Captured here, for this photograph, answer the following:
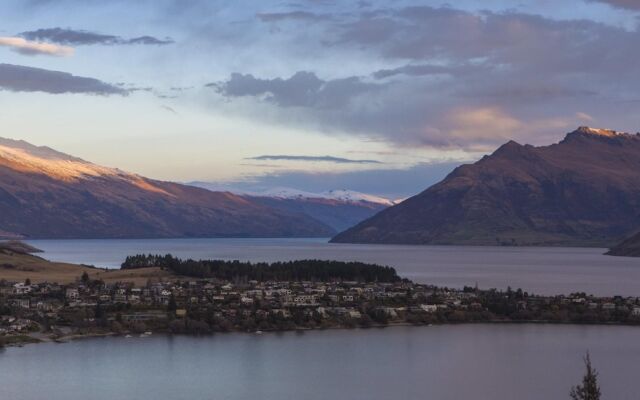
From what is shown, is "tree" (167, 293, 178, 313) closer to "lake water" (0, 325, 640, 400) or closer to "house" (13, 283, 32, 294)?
"lake water" (0, 325, 640, 400)

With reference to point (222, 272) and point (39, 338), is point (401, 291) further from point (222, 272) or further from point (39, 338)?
point (39, 338)

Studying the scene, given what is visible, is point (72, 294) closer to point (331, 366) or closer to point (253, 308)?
point (253, 308)

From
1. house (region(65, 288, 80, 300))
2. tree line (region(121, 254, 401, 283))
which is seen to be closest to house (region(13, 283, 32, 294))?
house (region(65, 288, 80, 300))

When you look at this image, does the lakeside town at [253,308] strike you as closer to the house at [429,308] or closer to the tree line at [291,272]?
the house at [429,308]

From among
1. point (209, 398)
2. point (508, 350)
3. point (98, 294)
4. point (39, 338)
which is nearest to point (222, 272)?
point (98, 294)

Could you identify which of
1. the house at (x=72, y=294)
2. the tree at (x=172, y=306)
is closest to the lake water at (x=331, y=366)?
the tree at (x=172, y=306)

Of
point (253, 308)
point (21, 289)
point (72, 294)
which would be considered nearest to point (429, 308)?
point (253, 308)
